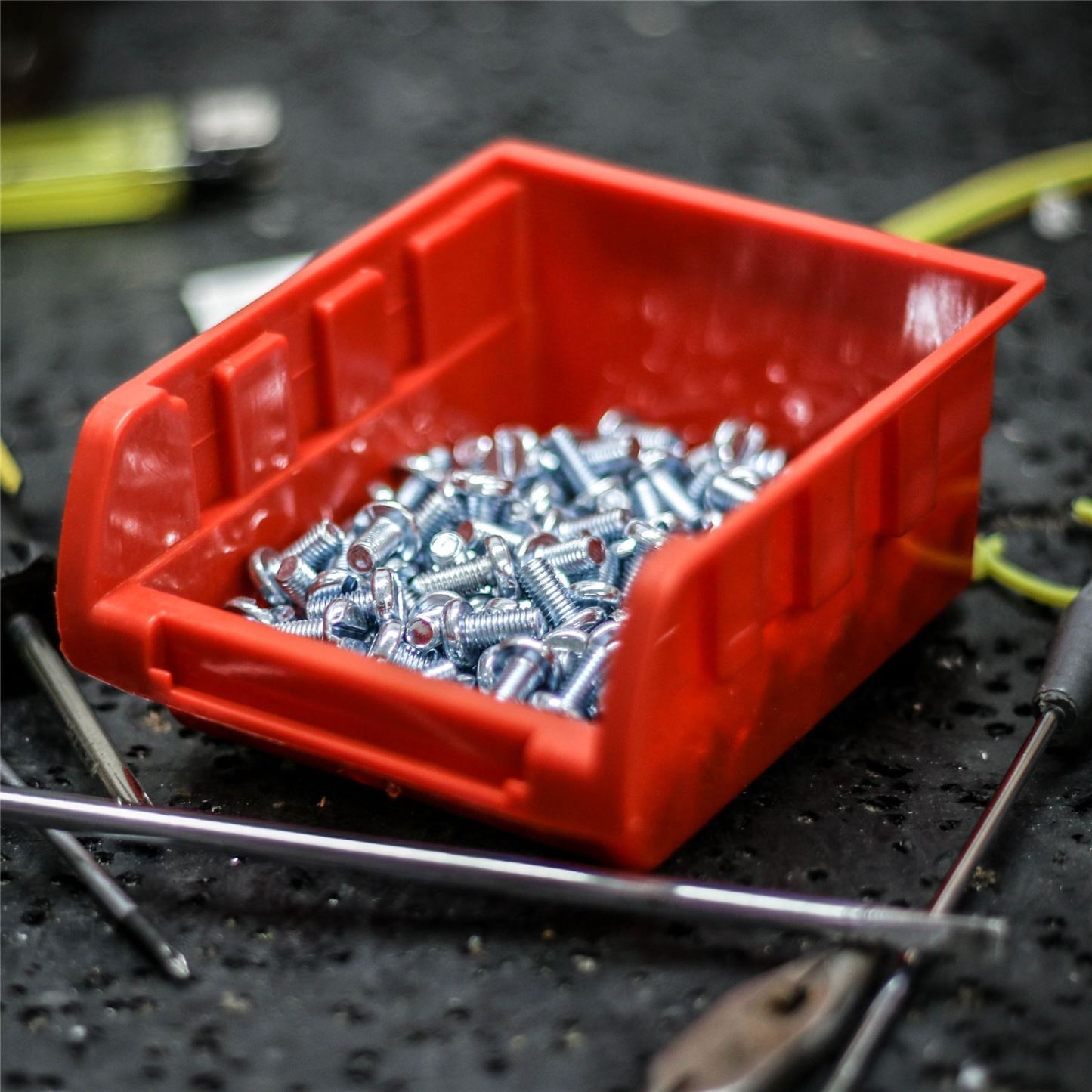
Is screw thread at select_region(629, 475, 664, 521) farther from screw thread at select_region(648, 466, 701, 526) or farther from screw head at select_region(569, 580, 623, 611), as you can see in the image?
screw head at select_region(569, 580, 623, 611)

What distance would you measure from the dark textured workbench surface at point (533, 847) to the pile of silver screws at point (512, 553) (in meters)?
0.12

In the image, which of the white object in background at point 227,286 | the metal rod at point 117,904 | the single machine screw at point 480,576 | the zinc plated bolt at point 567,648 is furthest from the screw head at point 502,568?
the white object in background at point 227,286

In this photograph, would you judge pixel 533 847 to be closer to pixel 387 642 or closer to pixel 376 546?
pixel 387 642

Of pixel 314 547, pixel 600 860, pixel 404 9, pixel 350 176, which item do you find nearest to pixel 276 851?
pixel 600 860

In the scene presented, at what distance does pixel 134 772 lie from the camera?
1262 millimetres

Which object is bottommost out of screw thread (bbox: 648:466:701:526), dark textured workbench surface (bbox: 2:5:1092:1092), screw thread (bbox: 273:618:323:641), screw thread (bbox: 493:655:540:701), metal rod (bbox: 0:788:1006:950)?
dark textured workbench surface (bbox: 2:5:1092:1092)

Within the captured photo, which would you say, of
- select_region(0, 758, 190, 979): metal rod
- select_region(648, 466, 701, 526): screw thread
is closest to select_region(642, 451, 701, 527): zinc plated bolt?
select_region(648, 466, 701, 526): screw thread

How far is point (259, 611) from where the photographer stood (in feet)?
4.14

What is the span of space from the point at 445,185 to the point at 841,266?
355mm

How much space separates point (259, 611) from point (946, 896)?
21.4 inches

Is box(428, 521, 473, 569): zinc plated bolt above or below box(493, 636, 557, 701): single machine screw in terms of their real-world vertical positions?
below

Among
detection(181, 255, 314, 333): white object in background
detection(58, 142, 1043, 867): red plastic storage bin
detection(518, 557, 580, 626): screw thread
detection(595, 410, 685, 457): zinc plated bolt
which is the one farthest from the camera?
detection(181, 255, 314, 333): white object in background

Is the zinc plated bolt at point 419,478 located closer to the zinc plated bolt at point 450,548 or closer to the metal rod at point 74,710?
the zinc plated bolt at point 450,548

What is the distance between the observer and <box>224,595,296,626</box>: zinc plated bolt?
1.25 metres
